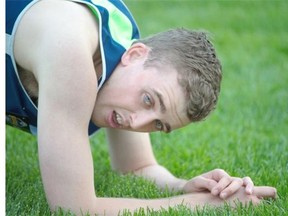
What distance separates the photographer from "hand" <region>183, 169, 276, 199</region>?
2426mm

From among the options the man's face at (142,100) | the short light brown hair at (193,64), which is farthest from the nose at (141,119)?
the short light brown hair at (193,64)

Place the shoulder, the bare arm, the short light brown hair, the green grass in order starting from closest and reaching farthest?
the shoulder
the short light brown hair
the green grass
the bare arm

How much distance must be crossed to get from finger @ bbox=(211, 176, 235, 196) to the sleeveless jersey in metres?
0.59

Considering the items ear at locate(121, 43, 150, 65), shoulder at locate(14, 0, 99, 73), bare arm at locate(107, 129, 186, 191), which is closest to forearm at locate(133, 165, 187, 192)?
bare arm at locate(107, 129, 186, 191)

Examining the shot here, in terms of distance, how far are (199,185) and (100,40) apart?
2.31ft

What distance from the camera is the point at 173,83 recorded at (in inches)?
93.0

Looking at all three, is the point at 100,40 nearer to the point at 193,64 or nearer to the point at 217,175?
the point at 193,64

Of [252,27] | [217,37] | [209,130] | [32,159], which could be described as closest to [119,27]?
[32,159]

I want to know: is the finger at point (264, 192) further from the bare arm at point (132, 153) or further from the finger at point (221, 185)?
the bare arm at point (132, 153)

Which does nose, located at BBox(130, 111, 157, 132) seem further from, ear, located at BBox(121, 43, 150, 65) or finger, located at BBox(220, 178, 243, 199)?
finger, located at BBox(220, 178, 243, 199)

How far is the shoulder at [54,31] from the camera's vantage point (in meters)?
2.26

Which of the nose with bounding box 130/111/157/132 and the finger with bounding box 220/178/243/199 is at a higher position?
the nose with bounding box 130/111/157/132

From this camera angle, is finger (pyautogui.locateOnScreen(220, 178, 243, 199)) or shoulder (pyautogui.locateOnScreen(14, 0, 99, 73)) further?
finger (pyautogui.locateOnScreen(220, 178, 243, 199))

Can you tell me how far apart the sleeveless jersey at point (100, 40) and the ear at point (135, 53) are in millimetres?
20
